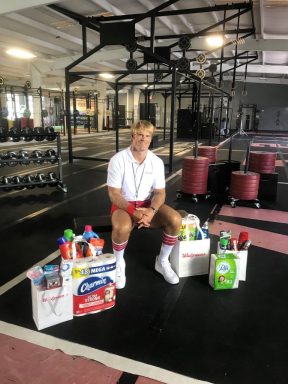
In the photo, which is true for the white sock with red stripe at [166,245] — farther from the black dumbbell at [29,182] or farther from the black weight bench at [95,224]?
the black dumbbell at [29,182]

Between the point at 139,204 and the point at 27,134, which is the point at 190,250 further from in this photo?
the point at 27,134

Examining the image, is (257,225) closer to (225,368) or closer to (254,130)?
(225,368)

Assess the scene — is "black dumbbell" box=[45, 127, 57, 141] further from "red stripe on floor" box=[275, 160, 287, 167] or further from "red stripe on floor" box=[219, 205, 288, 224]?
"red stripe on floor" box=[275, 160, 287, 167]

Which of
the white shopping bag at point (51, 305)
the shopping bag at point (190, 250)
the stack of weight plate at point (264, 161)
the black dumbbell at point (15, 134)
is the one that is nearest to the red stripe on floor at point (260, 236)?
the shopping bag at point (190, 250)

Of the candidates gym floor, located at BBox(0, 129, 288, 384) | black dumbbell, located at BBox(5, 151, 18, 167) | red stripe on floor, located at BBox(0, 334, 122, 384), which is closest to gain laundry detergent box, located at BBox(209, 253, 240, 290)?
gym floor, located at BBox(0, 129, 288, 384)

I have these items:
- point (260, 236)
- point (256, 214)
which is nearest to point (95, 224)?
point (260, 236)

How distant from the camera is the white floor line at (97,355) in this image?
1356 millimetres

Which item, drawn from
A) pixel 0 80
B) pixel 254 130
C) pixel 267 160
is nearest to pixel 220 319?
pixel 267 160

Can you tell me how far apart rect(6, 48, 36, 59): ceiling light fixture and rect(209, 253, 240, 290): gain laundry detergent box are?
1067cm

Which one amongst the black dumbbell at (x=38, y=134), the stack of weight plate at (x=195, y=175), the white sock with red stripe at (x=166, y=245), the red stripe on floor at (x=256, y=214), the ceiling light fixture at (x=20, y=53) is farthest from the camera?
the ceiling light fixture at (x=20, y=53)

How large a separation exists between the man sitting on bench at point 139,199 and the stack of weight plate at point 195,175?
69.0 inches

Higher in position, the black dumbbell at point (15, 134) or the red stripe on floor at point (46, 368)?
the black dumbbell at point (15, 134)

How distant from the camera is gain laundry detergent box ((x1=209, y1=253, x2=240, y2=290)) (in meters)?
1.98

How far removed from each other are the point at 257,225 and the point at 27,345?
2446 millimetres
